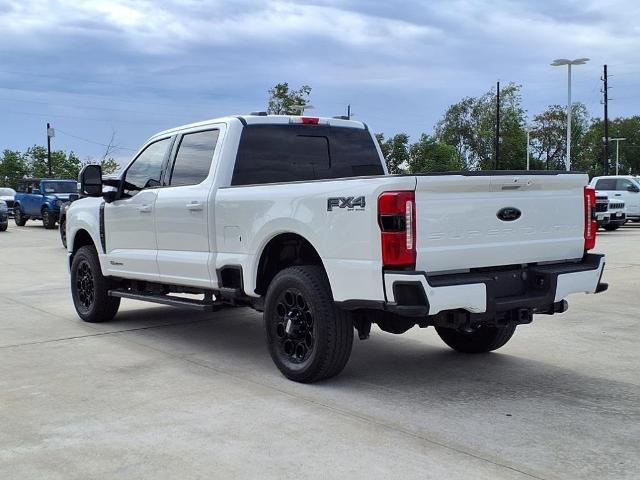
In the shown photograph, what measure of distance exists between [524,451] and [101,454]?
232 cm

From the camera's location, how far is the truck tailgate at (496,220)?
4.69 meters

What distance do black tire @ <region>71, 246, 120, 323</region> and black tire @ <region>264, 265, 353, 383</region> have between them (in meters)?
3.01

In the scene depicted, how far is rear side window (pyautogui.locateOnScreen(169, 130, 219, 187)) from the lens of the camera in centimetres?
650

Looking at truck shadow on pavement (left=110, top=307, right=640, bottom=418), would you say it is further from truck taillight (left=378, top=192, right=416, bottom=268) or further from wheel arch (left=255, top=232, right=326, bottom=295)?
truck taillight (left=378, top=192, right=416, bottom=268)

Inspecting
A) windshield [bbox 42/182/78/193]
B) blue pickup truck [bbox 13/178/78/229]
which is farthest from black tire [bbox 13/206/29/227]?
windshield [bbox 42/182/78/193]

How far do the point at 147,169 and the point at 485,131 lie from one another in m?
59.1

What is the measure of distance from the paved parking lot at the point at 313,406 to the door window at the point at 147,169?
152 cm

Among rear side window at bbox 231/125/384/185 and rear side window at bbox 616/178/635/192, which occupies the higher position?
rear side window at bbox 231/125/384/185

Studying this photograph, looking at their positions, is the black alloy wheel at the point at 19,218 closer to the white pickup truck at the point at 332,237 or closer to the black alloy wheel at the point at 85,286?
the black alloy wheel at the point at 85,286

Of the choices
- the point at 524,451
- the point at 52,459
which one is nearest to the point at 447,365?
the point at 524,451

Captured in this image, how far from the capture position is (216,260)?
6.12 m

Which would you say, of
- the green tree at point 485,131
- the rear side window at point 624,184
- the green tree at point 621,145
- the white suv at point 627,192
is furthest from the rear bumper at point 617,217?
the green tree at point 621,145

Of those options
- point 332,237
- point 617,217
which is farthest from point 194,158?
point 617,217

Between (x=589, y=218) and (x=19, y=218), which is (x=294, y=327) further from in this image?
(x=19, y=218)
